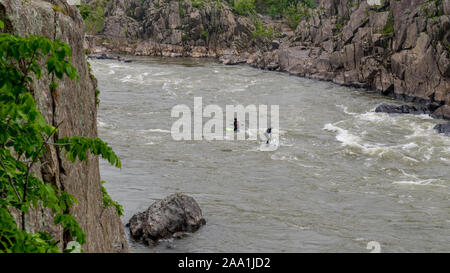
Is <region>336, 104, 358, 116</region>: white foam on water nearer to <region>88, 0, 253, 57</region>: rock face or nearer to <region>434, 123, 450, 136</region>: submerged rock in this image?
<region>434, 123, 450, 136</region>: submerged rock

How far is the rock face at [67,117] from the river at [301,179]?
7.88 m

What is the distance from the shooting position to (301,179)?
28.0 metres

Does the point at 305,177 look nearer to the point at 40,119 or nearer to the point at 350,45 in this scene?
the point at 40,119

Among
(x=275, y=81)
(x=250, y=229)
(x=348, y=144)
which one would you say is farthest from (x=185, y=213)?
(x=275, y=81)

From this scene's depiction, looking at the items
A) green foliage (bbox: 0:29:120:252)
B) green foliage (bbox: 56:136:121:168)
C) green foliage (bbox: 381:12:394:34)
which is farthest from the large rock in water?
green foliage (bbox: 381:12:394:34)

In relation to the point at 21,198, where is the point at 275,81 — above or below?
below

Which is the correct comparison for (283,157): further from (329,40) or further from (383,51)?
(329,40)

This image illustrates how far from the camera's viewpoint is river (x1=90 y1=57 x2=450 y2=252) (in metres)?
20.6

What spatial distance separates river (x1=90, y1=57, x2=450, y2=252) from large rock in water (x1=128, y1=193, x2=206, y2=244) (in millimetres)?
424

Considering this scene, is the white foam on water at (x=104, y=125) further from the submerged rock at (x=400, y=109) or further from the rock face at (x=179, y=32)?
the rock face at (x=179, y=32)

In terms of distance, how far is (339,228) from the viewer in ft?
70.3

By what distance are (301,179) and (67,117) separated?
19787 mm

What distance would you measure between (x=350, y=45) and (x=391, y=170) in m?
41.9

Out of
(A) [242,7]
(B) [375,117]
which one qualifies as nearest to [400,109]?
(B) [375,117]
